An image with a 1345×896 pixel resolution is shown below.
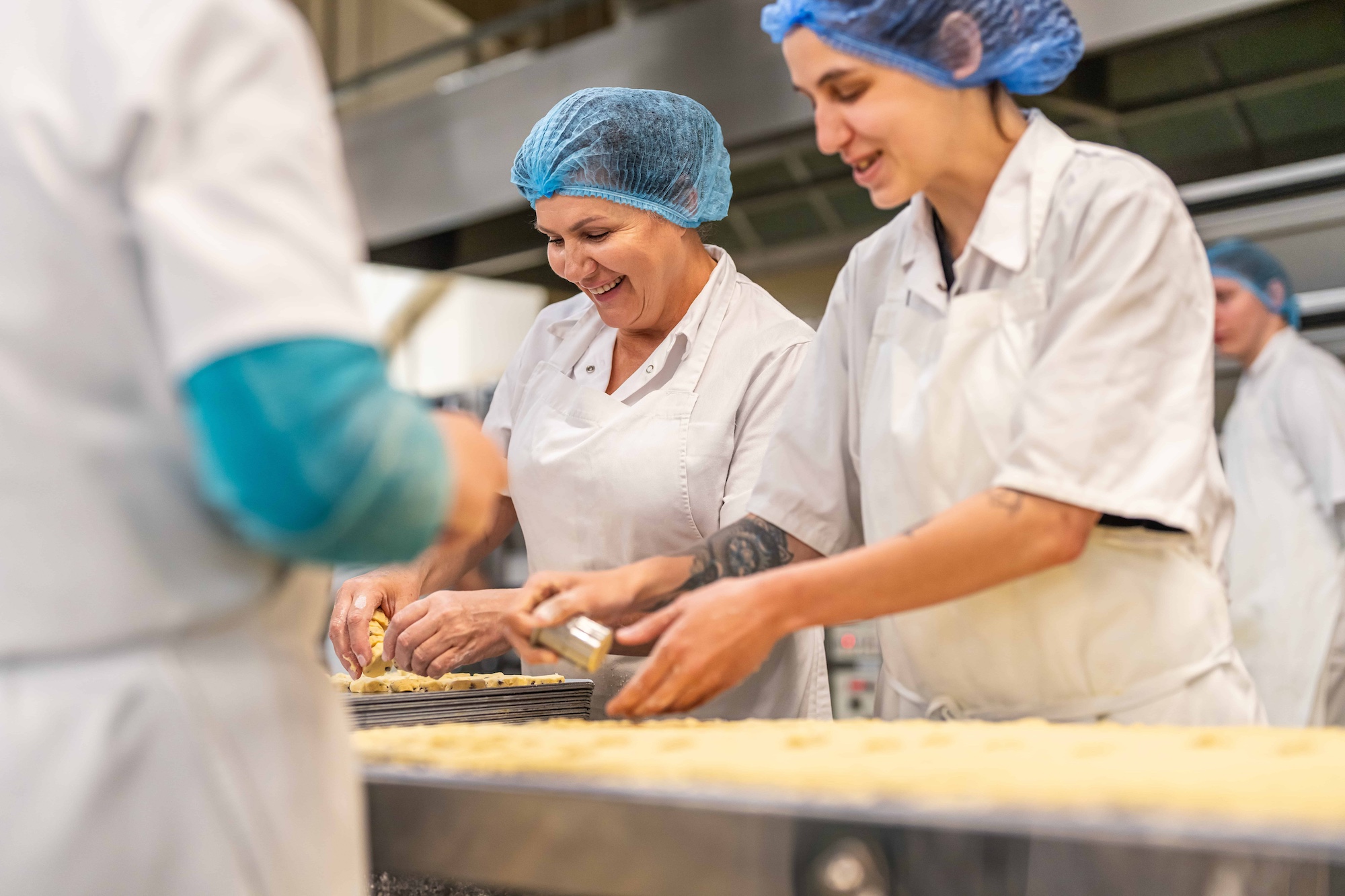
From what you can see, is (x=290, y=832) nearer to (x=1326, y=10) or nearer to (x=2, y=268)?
(x=2, y=268)

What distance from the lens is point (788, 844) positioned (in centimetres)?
72

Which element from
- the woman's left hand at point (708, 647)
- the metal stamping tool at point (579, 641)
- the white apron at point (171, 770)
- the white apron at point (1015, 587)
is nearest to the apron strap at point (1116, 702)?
the white apron at point (1015, 587)

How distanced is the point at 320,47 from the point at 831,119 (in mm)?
4244

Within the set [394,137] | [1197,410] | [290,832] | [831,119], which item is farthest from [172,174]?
[394,137]

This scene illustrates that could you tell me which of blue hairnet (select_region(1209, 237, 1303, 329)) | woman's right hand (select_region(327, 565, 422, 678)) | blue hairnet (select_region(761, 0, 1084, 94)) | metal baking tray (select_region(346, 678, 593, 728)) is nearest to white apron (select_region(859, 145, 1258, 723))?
blue hairnet (select_region(761, 0, 1084, 94))

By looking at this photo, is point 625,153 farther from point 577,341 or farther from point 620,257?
point 577,341

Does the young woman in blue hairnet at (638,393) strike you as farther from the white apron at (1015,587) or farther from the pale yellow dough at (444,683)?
the white apron at (1015,587)

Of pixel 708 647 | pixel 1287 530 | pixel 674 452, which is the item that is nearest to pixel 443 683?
pixel 674 452

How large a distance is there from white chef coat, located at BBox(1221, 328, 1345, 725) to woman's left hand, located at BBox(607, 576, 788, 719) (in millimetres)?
1841

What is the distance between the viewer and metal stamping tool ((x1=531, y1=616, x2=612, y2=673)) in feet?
3.78

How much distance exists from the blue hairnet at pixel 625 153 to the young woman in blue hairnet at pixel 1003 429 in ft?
1.62

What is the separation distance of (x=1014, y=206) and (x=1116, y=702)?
507mm

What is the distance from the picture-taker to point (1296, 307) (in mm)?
2320

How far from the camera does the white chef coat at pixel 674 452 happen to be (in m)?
1.63
